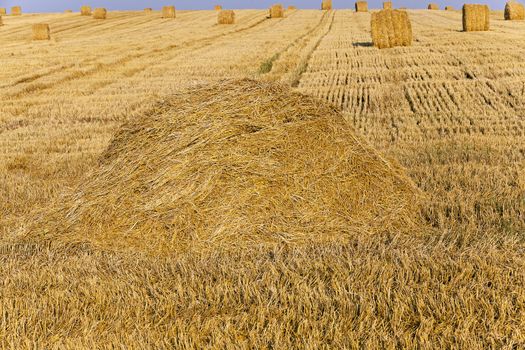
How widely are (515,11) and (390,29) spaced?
1587 centimetres

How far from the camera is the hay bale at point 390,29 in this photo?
66.6 feet

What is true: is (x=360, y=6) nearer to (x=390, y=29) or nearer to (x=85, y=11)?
(x=85, y=11)

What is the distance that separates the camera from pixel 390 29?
20516 mm

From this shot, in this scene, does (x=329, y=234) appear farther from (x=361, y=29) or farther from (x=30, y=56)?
(x=361, y=29)

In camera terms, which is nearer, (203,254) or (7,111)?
(203,254)

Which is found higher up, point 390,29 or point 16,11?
point 16,11

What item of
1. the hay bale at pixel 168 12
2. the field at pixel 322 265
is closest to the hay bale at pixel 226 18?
the hay bale at pixel 168 12

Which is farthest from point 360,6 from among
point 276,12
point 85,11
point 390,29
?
point 390,29

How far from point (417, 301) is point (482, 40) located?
1920 cm

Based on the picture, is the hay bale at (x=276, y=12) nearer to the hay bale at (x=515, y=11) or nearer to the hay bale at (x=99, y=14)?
the hay bale at (x=99, y=14)

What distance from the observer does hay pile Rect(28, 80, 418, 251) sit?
4.83 m

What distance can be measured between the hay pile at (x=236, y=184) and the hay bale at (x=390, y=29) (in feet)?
51.6

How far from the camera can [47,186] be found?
6.53 m

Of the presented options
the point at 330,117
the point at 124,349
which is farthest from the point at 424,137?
the point at 124,349
